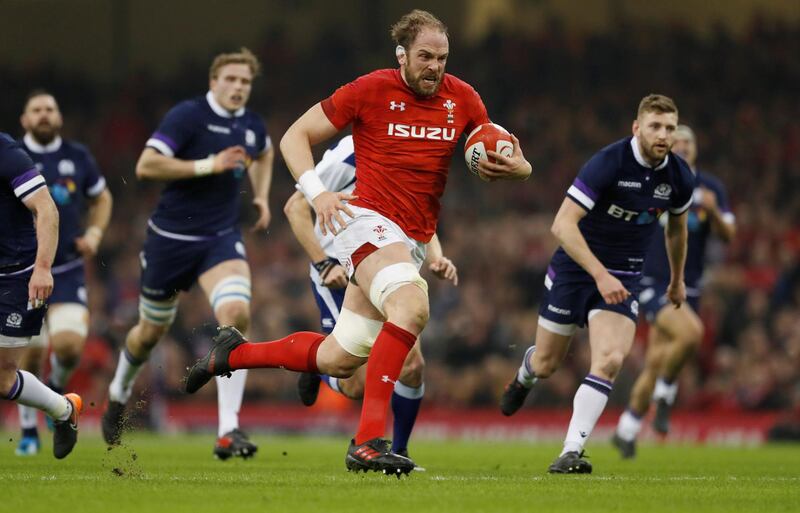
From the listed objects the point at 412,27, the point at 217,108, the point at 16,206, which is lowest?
the point at 16,206

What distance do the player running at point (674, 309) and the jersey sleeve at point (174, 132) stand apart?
4479mm

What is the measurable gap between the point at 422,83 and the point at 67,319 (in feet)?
A: 16.1

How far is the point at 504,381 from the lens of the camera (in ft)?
58.4

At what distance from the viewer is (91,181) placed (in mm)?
11805

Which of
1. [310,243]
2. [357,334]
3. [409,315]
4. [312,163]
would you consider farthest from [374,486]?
[310,243]

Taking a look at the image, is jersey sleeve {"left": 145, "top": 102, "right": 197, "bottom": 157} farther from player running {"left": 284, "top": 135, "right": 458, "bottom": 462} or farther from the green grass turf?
the green grass turf

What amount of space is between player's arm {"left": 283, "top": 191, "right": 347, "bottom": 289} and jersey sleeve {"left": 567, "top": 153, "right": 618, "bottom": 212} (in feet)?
5.43

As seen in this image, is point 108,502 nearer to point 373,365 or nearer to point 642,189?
point 373,365

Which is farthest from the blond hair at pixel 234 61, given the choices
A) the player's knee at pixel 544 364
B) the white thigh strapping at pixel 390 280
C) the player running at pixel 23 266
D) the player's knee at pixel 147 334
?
the white thigh strapping at pixel 390 280

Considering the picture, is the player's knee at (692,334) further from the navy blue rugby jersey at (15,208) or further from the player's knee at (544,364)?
the navy blue rugby jersey at (15,208)

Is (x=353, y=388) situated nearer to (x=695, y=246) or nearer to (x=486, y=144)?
(x=486, y=144)

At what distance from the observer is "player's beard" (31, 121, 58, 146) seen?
37.4 feet

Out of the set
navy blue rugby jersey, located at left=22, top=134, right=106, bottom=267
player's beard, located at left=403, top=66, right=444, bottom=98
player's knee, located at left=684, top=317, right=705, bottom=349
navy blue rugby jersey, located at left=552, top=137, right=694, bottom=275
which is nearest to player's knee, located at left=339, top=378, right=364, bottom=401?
navy blue rugby jersey, located at left=552, top=137, right=694, bottom=275

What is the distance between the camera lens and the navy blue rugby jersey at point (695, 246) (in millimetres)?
12844
